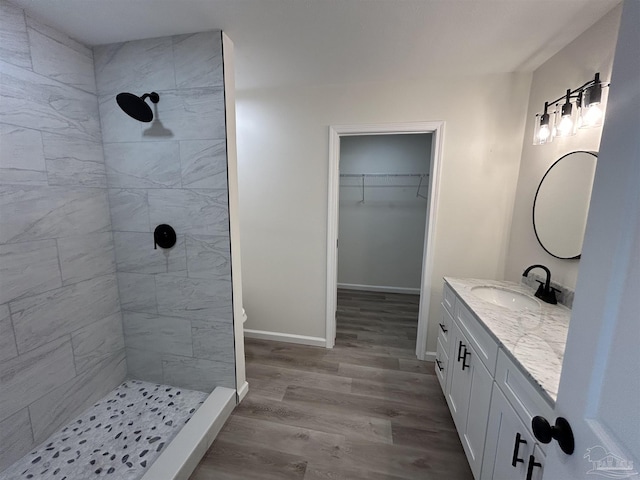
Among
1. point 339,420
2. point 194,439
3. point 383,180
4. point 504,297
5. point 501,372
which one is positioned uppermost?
point 383,180

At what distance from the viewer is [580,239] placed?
144cm

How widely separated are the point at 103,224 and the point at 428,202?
2.43 meters

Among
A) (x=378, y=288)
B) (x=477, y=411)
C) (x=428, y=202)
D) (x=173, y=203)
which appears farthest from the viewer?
(x=378, y=288)

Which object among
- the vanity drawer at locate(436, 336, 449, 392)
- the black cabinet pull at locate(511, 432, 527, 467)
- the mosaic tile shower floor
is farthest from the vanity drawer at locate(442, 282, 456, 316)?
the mosaic tile shower floor

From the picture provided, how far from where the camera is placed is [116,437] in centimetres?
154

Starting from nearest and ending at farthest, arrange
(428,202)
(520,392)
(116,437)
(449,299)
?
(520,392) < (116,437) < (449,299) < (428,202)

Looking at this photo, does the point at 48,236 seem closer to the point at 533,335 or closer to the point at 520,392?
the point at 520,392

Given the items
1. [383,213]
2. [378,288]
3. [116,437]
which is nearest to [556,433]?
[116,437]

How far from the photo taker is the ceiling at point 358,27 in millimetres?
1281

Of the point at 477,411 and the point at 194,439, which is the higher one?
the point at 477,411

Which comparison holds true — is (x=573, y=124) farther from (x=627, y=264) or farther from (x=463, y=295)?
(x=627, y=264)

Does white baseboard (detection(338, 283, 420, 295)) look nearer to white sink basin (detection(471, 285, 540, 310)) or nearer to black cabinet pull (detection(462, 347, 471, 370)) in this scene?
white sink basin (detection(471, 285, 540, 310))

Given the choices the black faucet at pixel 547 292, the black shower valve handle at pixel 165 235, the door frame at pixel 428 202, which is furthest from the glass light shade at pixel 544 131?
the black shower valve handle at pixel 165 235

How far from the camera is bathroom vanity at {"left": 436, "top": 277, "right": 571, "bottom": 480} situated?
3.05 feet
